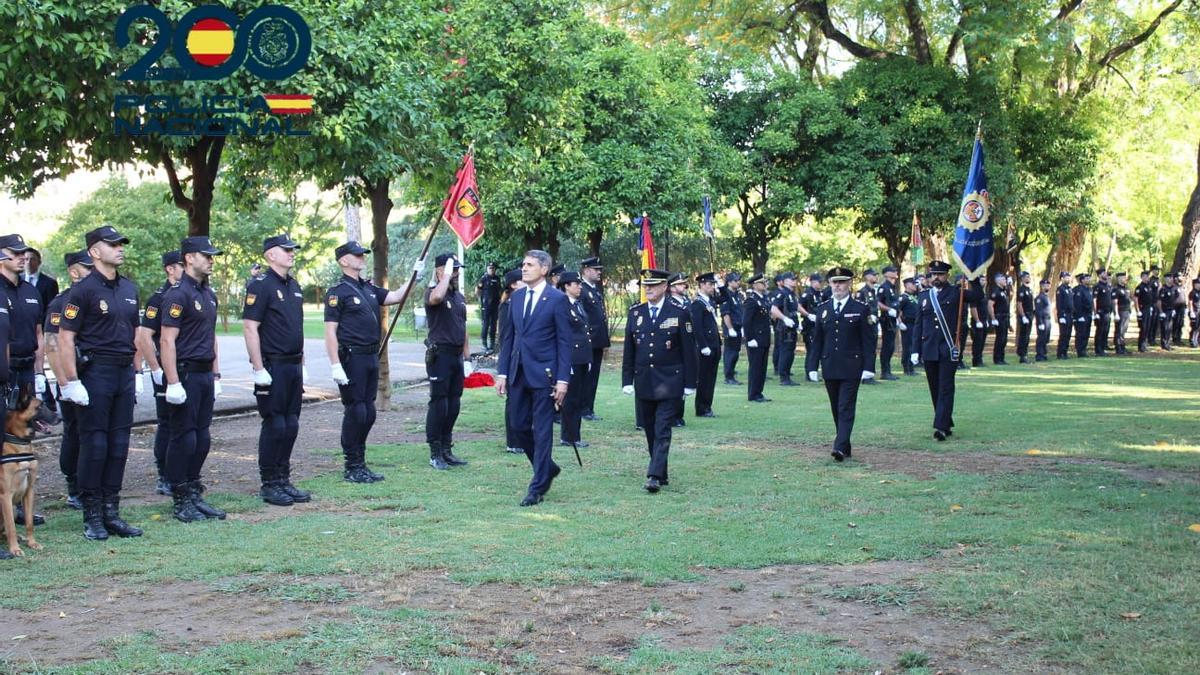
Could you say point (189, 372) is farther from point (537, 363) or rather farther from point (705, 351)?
point (705, 351)

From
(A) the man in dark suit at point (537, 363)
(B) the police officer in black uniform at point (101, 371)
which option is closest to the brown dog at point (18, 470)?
(B) the police officer in black uniform at point (101, 371)

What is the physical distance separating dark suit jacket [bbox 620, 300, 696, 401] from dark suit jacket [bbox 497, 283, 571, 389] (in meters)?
0.96

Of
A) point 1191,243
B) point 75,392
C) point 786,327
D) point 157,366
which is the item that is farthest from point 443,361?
point 1191,243

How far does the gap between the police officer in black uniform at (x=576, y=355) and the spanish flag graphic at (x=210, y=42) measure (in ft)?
14.3

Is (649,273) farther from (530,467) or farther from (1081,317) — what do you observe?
(1081,317)

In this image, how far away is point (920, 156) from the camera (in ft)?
102

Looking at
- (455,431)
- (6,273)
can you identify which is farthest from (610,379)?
(6,273)

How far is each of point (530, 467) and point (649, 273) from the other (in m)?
2.27

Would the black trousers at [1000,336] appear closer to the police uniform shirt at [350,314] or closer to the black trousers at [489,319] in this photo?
the black trousers at [489,319]

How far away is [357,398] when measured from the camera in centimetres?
1052

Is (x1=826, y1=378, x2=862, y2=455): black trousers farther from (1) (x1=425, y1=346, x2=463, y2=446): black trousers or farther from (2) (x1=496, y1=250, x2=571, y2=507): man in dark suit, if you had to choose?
(1) (x1=425, y1=346, x2=463, y2=446): black trousers

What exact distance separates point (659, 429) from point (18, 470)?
503cm

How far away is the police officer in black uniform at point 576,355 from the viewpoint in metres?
12.4

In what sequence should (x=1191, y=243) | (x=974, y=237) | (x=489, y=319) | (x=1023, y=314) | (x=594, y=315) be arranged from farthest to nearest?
1. (x=1191, y=243)
2. (x=489, y=319)
3. (x=1023, y=314)
4. (x=974, y=237)
5. (x=594, y=315)
